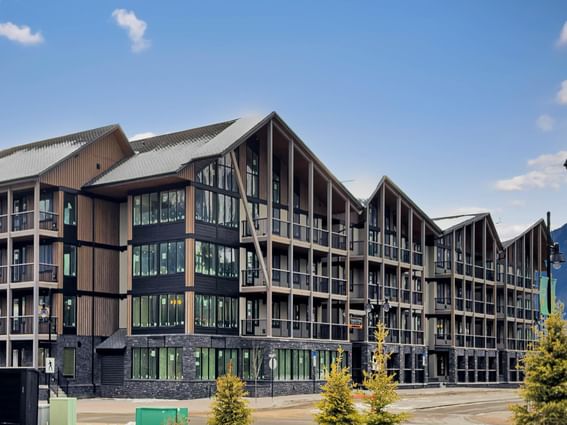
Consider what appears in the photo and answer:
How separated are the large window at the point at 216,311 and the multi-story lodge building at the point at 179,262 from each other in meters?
0.11

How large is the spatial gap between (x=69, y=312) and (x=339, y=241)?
21614 millimetres

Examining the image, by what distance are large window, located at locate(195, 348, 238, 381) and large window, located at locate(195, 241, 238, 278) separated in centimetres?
491

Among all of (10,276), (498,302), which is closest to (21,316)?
(10,276)

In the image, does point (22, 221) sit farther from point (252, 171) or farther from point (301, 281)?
point (301, 281)

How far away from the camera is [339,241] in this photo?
73.4m

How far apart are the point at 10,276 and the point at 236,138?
16963mm

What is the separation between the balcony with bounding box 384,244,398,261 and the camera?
259 ft

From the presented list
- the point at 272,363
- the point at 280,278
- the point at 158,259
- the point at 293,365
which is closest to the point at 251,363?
the point at 293,365

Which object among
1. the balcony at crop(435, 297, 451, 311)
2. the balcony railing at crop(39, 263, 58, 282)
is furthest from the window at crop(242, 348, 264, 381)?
the balcony at crop(435, 297, 451, 311)

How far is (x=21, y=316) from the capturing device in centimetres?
6191

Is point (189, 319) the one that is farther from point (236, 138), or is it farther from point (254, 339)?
point (236, 138)

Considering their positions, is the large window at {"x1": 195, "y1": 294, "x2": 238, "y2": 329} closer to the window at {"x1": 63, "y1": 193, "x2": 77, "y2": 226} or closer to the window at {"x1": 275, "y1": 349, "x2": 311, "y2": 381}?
the window at {"x1": 275, "y1": 349, "x2": 311, "y2": 381}

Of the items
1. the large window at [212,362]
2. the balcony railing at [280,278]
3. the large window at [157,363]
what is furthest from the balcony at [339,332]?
the large window at [157,363]

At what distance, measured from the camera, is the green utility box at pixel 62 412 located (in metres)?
30.3
